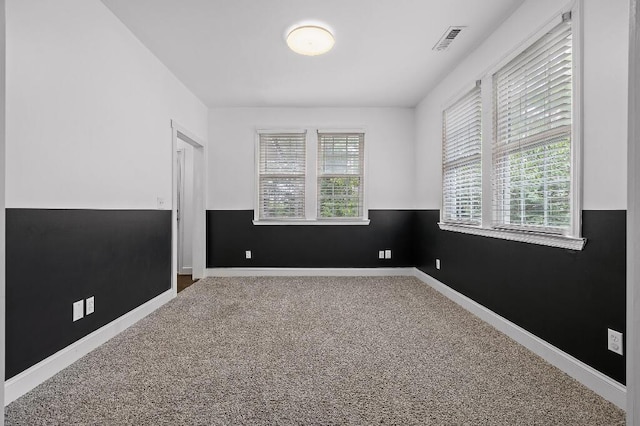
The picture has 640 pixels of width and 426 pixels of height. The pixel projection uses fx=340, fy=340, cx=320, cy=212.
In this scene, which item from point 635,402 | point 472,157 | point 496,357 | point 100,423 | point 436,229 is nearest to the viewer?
point 635,402

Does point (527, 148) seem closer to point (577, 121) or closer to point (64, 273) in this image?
point (577, 121)

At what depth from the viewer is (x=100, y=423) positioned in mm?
1625

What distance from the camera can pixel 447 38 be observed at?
3.08 metres

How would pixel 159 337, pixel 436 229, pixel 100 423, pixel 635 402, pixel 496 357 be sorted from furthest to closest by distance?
pixel 436 229 < pixel 159 337 < pixel 496 357 < pixel 100 423 < pixel 635 402

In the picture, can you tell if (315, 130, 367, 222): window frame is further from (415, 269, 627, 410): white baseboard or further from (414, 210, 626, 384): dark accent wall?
(415, 269, 627, 410): white baseboard

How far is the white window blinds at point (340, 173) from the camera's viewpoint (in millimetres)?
5203

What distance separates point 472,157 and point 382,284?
2.07m

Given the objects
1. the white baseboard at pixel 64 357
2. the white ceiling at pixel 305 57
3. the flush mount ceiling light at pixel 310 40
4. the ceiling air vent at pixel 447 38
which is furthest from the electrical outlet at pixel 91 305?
the ceiling air vent at pixel 447 38

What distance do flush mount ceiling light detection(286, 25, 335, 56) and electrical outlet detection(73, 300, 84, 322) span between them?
267 cm

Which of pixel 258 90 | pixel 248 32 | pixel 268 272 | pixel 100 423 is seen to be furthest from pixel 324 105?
pixel 100 423

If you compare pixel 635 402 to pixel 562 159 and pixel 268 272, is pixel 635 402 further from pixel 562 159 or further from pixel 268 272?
pixel 268 272

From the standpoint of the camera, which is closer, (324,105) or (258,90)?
(258,90)

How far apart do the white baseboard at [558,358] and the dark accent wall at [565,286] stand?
0.04 metres

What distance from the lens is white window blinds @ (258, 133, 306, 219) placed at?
5.20m
